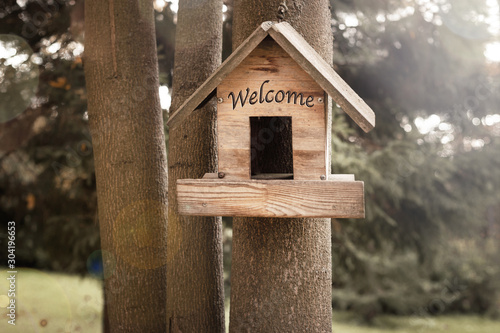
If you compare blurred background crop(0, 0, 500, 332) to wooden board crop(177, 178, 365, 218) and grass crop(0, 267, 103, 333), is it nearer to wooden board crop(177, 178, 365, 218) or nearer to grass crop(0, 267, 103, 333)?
grass crop(0, 267, 103, 333)

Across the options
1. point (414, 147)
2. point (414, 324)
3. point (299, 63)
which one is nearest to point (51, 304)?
point (414, 324)

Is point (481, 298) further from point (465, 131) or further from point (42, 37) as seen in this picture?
point (42, 37)

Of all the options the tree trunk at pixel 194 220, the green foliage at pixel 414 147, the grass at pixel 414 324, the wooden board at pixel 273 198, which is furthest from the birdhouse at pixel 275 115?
the grass at pixel 414 324

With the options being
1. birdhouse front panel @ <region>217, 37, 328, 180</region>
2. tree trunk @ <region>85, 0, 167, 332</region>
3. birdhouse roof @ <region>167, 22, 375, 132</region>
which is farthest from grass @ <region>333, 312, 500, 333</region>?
birdhouse roof @ <region>167, 22, 375, 132</region>

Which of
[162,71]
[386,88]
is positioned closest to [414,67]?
[386,88]

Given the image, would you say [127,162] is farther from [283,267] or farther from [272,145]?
[283,267]

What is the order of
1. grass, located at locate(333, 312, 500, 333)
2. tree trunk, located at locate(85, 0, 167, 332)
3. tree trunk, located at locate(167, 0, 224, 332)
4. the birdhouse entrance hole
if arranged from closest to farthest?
1. the birdhouse entrance hole
2. tree trunk, located at locate(167, 0, 224, 332)
3. tree trunk, located at locate(85, 0, 167, 332)
4. grass, located at locate(333, 312, 500, 333)

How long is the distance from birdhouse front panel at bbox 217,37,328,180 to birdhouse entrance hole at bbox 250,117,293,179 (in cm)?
37

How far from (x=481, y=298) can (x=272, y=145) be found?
764cm

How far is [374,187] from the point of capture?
19.8 feet

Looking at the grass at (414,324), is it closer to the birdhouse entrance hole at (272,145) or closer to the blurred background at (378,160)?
the blurred background at (378,160)

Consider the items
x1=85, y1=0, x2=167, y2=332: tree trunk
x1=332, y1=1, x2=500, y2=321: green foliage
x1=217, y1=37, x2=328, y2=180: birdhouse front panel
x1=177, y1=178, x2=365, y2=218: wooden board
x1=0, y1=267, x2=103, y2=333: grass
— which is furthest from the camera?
x1=0, y1=267, x2=103, y2=333: grass

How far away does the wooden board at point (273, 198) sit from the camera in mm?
1731

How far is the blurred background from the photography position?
5137mm
